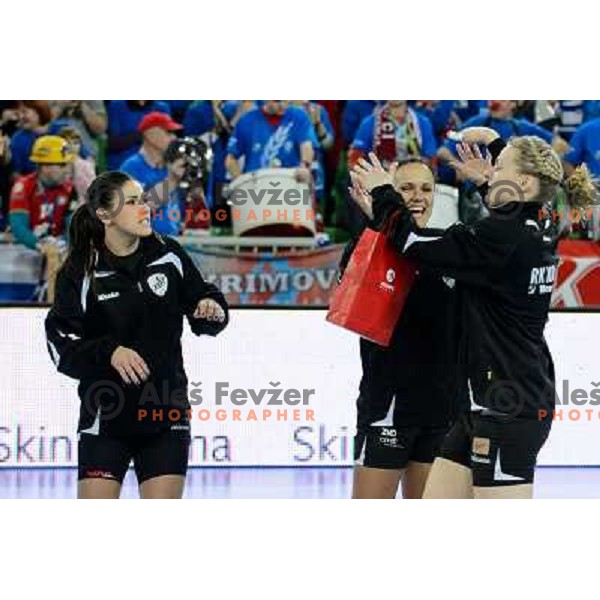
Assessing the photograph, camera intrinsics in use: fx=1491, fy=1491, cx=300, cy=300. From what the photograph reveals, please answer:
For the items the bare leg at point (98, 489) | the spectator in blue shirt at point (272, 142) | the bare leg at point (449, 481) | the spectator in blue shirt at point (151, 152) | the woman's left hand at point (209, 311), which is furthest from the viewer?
the spectator in blue shirt at point (272, 142)

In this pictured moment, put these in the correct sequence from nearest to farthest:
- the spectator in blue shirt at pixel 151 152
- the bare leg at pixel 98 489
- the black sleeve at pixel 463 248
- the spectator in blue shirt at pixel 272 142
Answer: the black sleeve at pixel 463 248, the bare leg at pixel 98 489, the spectator in blue shirt at pixel 151 152, the spectator in blue shirt at pixel 272 142

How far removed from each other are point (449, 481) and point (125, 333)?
5.12 ft

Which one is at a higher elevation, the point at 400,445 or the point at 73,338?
the point at 73,338

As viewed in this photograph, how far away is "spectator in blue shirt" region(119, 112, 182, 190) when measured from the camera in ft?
31.7

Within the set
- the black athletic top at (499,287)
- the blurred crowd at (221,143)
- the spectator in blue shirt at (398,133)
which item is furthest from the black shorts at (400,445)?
the spectator in blue shirt at (398,133)

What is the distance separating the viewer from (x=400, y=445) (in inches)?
255

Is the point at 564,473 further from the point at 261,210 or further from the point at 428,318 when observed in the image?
the point at 428,318

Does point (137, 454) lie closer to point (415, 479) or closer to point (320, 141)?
point (415, 479)

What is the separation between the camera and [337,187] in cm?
988

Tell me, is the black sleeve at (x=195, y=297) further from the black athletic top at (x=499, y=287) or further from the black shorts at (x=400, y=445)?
the black athletic top at (x=499, y=287)

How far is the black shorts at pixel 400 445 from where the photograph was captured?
6480mm

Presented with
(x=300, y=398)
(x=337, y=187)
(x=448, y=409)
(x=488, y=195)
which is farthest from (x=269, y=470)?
(x=488, y=195)

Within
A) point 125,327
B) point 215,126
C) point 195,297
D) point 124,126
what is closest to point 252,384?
point 215,126

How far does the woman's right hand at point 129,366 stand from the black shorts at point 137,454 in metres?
0.27
